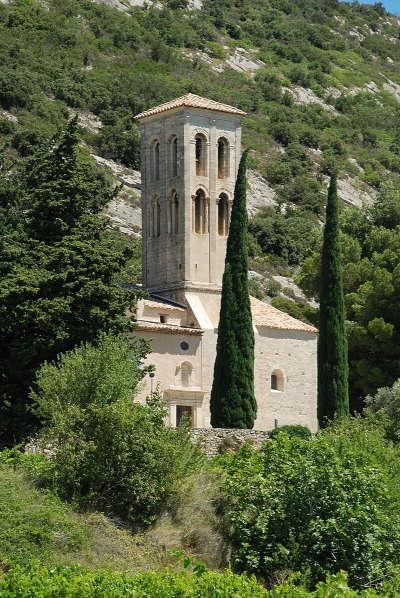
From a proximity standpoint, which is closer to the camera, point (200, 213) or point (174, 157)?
point (200, 213)

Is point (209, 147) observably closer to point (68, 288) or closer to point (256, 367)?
point (256, 367)

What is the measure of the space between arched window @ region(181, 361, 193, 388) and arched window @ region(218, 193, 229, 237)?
7.26 meters

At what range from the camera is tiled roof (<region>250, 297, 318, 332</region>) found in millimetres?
48728

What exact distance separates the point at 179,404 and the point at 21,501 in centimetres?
2013

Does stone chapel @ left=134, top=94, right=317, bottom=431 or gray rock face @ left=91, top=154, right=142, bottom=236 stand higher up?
gray rock face @ left=91, top=154, right=142, bottom=236

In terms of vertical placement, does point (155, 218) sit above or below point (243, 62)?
below

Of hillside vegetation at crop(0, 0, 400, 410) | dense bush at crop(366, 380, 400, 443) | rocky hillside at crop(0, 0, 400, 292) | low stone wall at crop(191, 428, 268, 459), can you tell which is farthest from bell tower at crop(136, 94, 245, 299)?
rocky hillside at crop(0, 0, 400, 292)

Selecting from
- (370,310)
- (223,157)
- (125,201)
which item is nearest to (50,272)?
(223,157)

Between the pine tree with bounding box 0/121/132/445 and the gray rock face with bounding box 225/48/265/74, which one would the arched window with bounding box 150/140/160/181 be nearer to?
the pine tree with bounding box 0/121/132/445

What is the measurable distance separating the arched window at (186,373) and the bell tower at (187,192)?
13.7 ft

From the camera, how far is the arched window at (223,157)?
52.1m

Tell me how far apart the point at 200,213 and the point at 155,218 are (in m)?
2.17

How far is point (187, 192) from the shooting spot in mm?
50688

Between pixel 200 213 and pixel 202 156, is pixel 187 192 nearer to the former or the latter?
pixel 200 213
